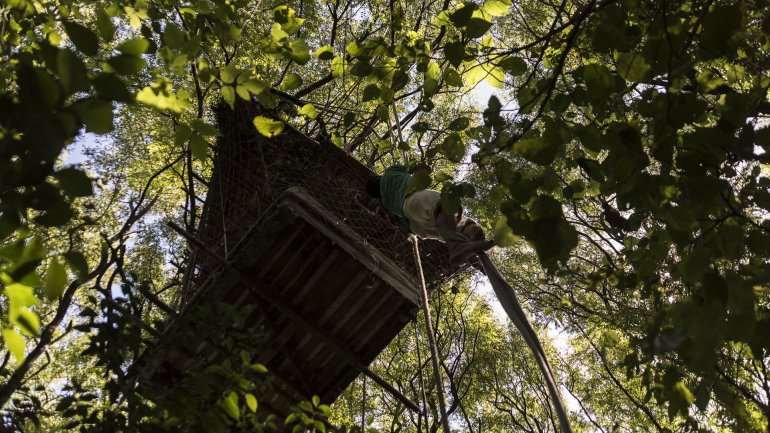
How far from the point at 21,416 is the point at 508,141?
103 inches

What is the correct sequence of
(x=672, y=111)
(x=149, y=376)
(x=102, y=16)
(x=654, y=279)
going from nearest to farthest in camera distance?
(x=672, y=111), (x=102, y=16), (x=654, y=279), (x=149, y=376)

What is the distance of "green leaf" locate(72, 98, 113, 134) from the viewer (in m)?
1.34

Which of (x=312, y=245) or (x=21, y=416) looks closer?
(x=21, y=416)

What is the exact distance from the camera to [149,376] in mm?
4434

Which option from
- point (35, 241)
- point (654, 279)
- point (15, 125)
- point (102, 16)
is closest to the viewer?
point (15, 125)

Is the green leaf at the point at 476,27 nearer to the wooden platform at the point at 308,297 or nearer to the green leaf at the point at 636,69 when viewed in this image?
the green leaf at the point at 636,69

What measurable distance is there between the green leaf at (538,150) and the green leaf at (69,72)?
1315 millimetres

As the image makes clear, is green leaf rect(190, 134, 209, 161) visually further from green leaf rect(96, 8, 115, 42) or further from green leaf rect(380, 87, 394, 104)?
green leaf rect(380, 87, 394, 104)

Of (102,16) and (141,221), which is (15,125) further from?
(141,221)

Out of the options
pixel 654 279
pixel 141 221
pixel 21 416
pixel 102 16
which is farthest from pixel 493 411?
pixel 102 16

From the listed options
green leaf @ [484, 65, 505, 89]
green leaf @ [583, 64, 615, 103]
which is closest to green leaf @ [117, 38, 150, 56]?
green leaf @ [583, 64, 615, 103]

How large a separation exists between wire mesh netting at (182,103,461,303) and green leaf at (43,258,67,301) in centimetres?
336

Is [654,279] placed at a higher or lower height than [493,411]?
lower

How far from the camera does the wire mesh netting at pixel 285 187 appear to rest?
5.02 meters
